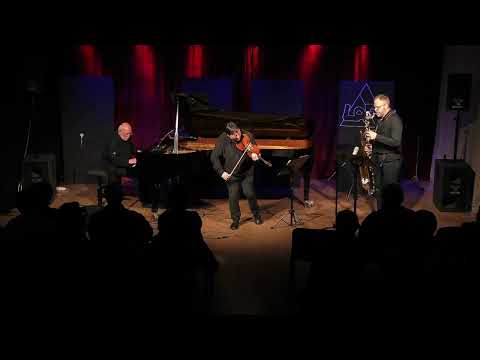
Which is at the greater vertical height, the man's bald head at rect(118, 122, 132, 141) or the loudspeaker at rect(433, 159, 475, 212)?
the man's bald head at rect(118, 122, 132, 141)

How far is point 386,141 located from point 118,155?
4.08m

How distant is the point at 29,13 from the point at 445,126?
7.77 metres

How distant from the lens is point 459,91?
29.9 feet

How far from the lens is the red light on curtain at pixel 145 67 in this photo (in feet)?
36.5

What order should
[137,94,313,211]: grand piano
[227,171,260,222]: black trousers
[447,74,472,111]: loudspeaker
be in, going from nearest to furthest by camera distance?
[227,171,260,222]: black trousers
[137,94,313,211]: grand piano
[447,74,472,111]: loudspeaker

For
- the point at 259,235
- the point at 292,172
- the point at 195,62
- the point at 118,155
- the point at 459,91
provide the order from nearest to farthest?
1. the point at 292,172
2. the point at 259,235
3. the point at 118,155
4. the point at 459,91
5. the point at 195,62

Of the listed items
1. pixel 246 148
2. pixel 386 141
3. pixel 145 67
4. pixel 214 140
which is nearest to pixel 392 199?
pixel 386 141

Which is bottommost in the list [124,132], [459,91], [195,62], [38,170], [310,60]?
[38,170]

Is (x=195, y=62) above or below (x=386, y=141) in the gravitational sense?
above

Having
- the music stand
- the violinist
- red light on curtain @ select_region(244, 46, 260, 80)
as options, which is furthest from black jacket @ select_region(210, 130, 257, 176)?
red light on curtain @ select_region(244, 46, 260, 80)

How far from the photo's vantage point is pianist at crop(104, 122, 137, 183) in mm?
8828

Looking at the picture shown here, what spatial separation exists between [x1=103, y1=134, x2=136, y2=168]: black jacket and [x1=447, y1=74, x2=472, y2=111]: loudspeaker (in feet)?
17.2

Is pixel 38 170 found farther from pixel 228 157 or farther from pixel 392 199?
pixel 392 199

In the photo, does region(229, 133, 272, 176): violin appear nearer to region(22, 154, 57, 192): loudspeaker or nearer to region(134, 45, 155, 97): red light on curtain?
region(22, 154, 57, 192): loudspeaker
